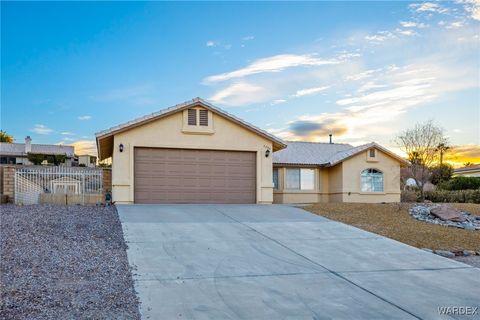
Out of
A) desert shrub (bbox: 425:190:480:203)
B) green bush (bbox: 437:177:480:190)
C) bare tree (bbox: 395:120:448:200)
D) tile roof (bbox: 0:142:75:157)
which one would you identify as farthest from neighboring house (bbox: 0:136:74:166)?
green bush (bbox: 437:177:480:190)

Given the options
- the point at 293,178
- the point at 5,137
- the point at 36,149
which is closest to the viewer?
the point at 293,178

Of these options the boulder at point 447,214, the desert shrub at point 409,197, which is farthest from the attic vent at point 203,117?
the desert shrub at point 409,197

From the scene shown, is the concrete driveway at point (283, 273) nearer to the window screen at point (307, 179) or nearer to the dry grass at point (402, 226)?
the dry grass at point (402, 226)

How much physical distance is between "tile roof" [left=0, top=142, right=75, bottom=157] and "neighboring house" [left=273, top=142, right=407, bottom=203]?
119ft

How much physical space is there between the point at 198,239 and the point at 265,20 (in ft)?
32.7

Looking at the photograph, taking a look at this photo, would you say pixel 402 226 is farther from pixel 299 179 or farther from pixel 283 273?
pixel 299 179

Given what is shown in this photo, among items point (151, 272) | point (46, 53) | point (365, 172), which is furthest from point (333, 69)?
point (151, 272)

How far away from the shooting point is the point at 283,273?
844cm

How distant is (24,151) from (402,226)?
48.4 meters

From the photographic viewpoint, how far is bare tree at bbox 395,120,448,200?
95.8 feet

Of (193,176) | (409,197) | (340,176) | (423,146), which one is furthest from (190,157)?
(423,146)

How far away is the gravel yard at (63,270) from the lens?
595 centimetres

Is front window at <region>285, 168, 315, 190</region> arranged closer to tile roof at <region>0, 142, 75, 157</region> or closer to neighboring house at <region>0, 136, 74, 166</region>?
neighboring house at <region>0, 136, 74, 166</region>

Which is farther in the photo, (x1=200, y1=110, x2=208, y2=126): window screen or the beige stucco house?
(x1=200, y1=110, x2=208, y2=126): window screen
